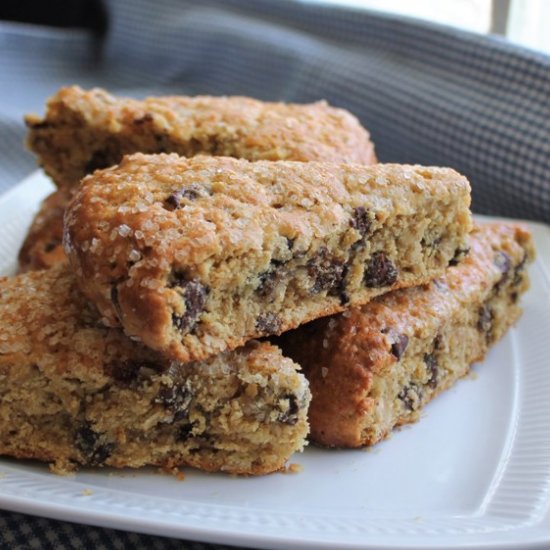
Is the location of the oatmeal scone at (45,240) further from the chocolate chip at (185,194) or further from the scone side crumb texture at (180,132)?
the chocolate chip at (185,194)

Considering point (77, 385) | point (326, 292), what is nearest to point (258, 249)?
point (326, 292)

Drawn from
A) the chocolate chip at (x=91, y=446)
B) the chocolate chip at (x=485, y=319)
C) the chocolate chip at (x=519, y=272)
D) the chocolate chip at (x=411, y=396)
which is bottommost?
the chocolate chip at (x=91, y=446)

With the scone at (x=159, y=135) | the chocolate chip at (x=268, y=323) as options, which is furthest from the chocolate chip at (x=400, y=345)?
the scone at (x=159, y=135)

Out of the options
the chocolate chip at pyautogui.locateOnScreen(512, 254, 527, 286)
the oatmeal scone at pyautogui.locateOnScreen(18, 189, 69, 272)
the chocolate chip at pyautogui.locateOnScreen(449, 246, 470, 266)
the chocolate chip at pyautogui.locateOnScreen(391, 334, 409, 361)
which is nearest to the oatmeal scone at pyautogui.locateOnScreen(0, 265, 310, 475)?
the chocolate chip at pyautogui.locateOnScreen(391, 334, 409, 361)

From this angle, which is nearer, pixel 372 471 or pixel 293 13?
pixel 372 471

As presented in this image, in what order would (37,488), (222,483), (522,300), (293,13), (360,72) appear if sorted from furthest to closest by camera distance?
(293,13), (360,72), (522,300), (222,483), (37,488)

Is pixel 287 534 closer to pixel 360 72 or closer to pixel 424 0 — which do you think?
pixel 360 72

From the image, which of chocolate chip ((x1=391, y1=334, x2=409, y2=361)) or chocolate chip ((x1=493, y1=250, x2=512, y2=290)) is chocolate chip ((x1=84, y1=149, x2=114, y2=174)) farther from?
chocolate chip ((x1=493, y1=250, x2=512, y2=290))
